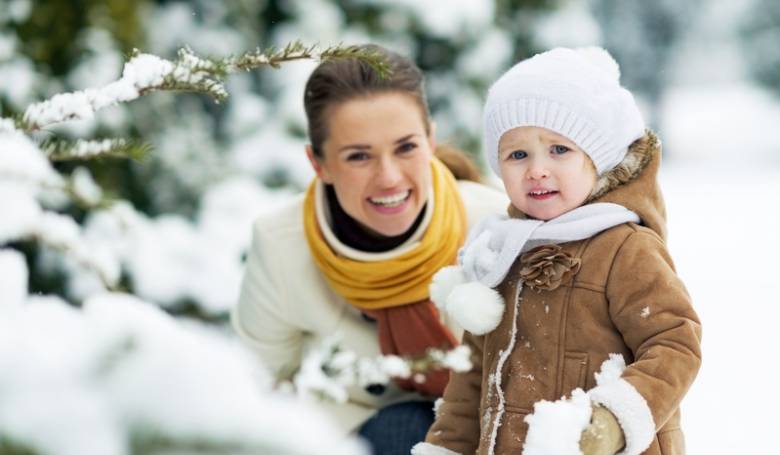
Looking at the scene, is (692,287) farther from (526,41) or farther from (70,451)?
(70,451)

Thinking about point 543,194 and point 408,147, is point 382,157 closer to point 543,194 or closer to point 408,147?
point 408,147

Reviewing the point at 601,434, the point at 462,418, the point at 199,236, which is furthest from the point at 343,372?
the point at 199,236

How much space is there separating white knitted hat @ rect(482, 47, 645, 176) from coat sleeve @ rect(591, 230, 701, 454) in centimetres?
16

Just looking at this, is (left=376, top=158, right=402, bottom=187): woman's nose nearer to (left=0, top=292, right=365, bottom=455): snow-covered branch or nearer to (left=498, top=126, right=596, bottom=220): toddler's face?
(left=498, top=126, right=596, bottom=220): toddler's face

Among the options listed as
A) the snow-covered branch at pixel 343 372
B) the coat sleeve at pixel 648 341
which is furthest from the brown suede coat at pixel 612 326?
the snow-covered branch at pixel 343 372

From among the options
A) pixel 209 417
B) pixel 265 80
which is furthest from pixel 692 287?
pixel 209 417

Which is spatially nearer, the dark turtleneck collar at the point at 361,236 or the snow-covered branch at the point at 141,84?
the snow-covered branch at the point at 141,84

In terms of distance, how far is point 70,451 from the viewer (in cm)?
49

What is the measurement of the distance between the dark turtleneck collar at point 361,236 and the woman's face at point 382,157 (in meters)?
0.05

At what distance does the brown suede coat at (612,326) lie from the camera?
52.0 inches

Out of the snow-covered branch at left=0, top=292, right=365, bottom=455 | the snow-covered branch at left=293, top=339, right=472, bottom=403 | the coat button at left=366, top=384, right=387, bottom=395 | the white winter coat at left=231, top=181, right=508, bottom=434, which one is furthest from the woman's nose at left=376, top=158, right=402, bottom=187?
the snow-covered branch at left=0, top=292, right=365, bottom=455

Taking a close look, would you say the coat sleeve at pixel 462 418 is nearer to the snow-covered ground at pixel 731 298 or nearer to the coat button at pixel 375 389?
the coat button at pixel 375 389

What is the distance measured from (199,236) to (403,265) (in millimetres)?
1542

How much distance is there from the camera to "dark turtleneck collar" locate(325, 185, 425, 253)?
2242 millimetres
